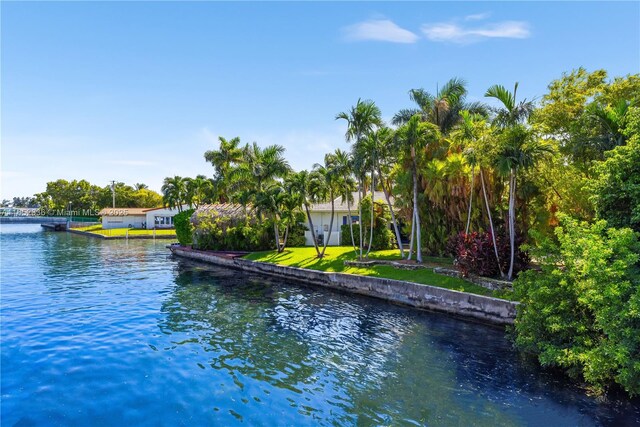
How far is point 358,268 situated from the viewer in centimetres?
2592

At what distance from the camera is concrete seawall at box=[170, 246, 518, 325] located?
17125mm

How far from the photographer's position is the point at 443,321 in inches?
704

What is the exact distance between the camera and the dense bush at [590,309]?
9.76 m

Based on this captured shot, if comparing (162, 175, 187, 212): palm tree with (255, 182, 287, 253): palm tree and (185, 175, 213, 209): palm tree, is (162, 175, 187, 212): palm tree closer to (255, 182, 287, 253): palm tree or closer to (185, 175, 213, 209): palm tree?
(185, 175, 213, 209): palm tree

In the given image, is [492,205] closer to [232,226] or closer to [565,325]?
[565,325]

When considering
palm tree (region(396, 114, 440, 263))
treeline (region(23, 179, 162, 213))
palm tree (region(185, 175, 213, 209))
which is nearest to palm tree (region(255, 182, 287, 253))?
palm tree (region(396, 114, 440, 263))

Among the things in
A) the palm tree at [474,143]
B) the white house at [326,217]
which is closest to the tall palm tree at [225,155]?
the white house at [326,217]

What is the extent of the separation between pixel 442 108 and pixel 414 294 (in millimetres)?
15066

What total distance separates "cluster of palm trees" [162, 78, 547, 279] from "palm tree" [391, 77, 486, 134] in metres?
0.07

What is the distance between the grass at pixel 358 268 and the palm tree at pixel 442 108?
401 inches

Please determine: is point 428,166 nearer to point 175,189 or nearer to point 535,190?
point 535,190

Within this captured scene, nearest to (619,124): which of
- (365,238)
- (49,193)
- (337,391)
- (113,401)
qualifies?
(337,391)

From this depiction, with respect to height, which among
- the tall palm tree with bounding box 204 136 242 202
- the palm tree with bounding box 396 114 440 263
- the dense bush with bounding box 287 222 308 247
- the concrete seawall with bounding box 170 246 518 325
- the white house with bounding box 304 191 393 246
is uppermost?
the tall palm tree with bounding box 204 136 242 202

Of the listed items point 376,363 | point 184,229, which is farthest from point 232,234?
point 376,363
